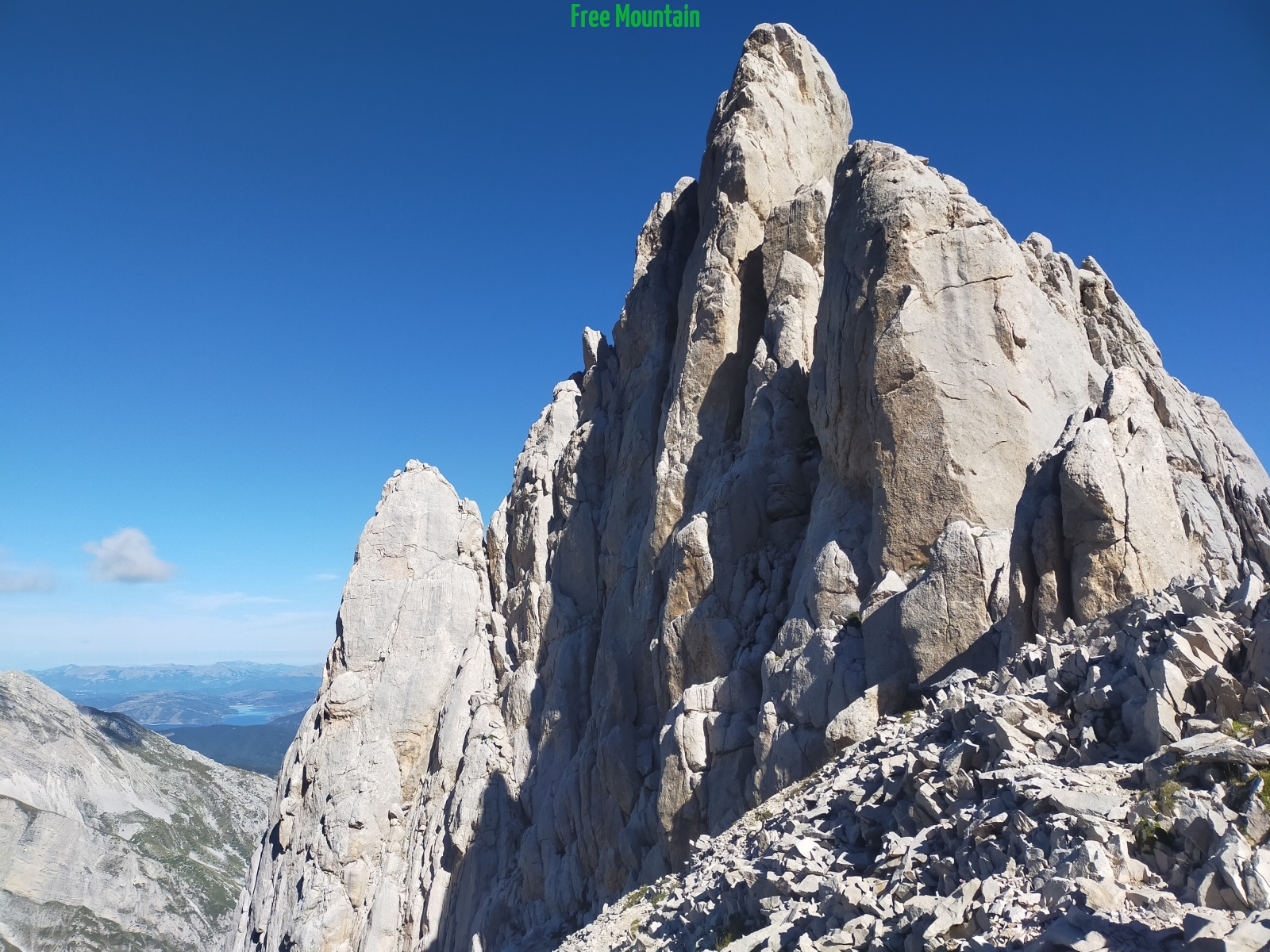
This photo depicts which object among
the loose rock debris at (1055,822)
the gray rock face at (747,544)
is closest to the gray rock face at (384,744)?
the gray rock face at (747,544)

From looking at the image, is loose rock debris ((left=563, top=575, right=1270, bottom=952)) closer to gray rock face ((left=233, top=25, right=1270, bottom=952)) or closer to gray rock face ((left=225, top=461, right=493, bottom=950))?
gray rock face ((left=233, top=25, right=1270, bottom=952))

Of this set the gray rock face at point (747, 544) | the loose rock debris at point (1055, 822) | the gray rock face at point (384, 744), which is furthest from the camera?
the gray rock face at point (384, 744)

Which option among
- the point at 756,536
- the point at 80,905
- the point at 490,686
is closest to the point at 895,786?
the point at 756,536

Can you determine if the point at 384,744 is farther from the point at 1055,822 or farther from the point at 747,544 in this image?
the point at 1055,822

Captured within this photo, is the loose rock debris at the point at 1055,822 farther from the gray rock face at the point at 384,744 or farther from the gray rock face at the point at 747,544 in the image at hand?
the gray rock face at the point at 384,744

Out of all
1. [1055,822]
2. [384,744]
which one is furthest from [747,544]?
[384,744]

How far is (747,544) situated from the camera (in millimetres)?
37219

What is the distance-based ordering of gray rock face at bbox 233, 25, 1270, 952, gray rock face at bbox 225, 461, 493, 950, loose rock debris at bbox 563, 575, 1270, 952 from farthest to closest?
gray rock face at bbox 225, 461, 493, 950
gray rock face at bbox 233, 25, 1270, 952
loose rock debris at bbox 563, 575, 1270, 952

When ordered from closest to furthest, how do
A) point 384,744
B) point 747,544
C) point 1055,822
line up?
point 1055,822 → point 747,544 → point 384,744

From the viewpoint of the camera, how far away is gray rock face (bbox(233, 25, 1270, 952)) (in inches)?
943

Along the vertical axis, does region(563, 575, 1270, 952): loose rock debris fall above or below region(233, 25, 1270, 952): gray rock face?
below

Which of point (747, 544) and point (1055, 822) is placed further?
point (747, 544)

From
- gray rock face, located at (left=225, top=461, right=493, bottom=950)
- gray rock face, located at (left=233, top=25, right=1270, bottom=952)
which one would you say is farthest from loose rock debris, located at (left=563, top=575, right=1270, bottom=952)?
gray rock face, located at (left=225, top=461, right=493, bottom=950)

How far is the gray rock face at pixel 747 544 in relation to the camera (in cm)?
2395
